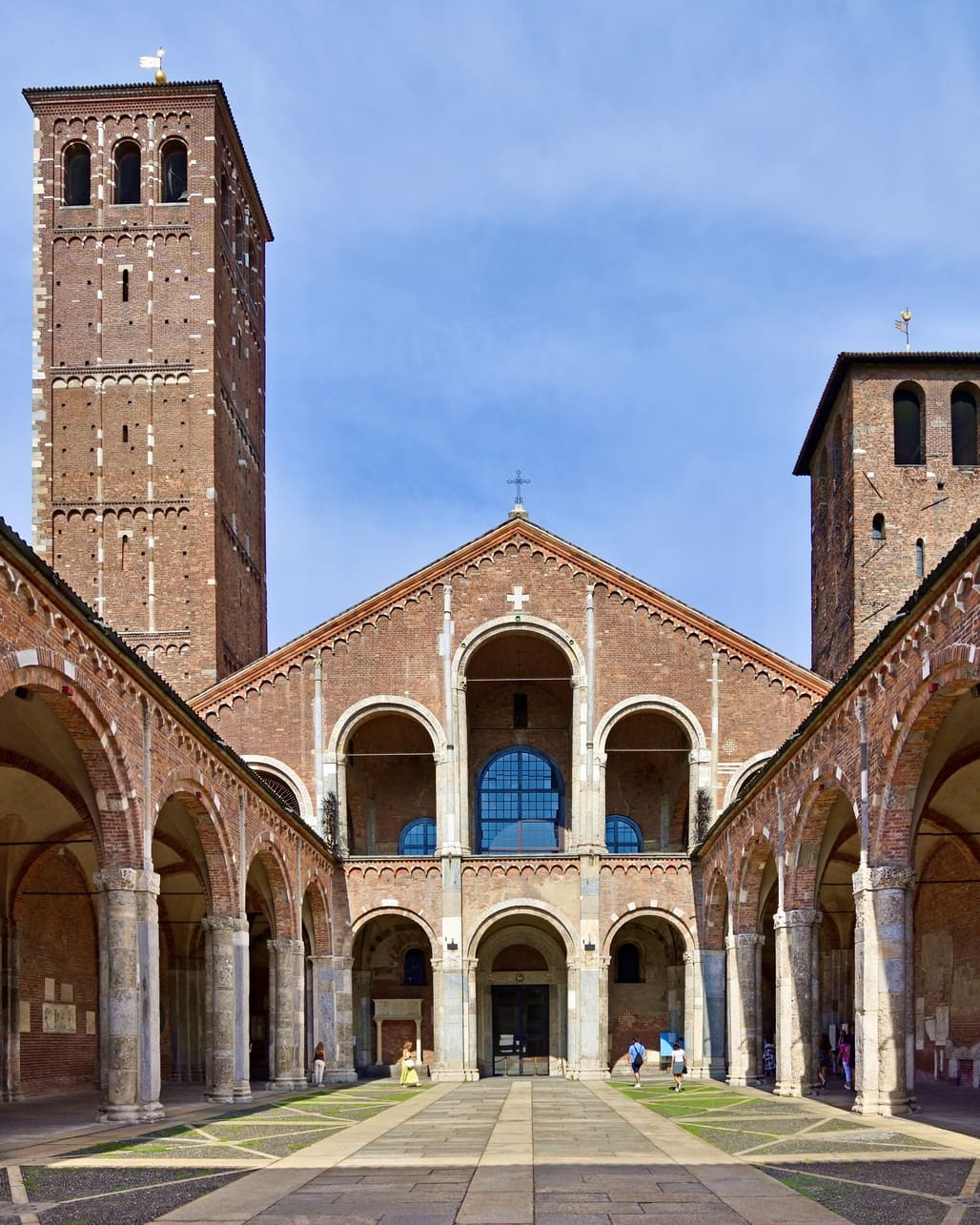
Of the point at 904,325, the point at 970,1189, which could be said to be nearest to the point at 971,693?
the point at 970,1189

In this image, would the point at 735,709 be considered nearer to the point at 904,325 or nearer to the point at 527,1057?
the point at 527,1057

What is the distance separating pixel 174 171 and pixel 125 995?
3395 cm

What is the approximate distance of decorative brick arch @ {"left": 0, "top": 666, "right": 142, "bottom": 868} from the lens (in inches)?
674

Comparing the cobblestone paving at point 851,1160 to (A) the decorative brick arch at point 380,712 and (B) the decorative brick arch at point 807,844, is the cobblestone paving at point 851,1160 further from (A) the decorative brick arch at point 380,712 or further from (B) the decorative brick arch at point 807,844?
(A) the decorative brick arch at point 380,712

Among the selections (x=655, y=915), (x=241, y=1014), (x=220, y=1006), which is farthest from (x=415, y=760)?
(x=220, y=1006)

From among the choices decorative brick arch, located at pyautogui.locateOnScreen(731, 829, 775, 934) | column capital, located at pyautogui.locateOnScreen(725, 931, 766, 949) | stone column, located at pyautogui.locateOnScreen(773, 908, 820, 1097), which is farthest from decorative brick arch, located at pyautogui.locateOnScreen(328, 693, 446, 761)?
stone column, located at pyautogui.locateOnScreen(773, 908, 820, 1097)

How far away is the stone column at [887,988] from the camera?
2014cm

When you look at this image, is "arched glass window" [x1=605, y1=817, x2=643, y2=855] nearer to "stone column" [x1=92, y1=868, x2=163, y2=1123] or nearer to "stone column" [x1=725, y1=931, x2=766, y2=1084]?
"stone column" [x1=725, y1=931, x2=766, y2=1084]

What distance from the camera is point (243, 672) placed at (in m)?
38.2

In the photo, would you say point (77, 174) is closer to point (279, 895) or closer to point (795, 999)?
point (279, 895)

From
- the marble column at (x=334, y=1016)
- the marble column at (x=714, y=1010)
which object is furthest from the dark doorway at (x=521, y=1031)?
the marble column at (x=714, y=1010)

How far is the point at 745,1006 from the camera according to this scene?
31359 mm

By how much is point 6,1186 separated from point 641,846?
95.3 ft

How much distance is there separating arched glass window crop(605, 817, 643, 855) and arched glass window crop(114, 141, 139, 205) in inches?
955
